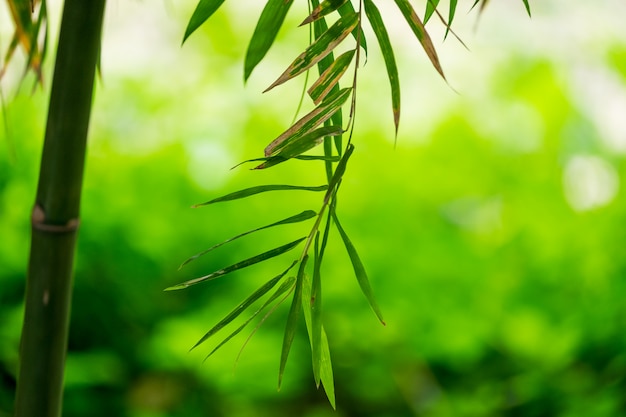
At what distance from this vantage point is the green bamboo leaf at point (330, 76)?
1.12 feet

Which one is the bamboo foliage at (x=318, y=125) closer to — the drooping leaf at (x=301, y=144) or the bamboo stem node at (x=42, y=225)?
the drooping leaf at (x=301, y=144)

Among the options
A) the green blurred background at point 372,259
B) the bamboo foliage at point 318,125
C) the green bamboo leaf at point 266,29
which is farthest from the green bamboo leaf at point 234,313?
the green blurred background at point 372,259

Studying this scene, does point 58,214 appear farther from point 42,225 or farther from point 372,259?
point 372,259

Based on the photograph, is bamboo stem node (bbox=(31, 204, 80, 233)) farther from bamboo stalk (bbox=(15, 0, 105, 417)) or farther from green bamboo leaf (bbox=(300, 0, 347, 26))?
green bamboo leaf (bbox=(300, 0, 347, 26))

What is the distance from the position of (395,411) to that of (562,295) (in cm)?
34

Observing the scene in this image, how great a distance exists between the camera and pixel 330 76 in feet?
1.14

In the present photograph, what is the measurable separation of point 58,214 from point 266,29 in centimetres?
16

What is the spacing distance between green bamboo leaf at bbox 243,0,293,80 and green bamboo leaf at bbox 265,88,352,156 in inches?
2.2

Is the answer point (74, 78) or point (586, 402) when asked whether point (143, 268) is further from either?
point (74, 78)

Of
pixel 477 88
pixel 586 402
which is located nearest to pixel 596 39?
pixel 477 88

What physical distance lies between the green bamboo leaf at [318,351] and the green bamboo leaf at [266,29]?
4.5 inches

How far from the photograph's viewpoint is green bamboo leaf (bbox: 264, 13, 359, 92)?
33 centimetres

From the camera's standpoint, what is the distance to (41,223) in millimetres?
438

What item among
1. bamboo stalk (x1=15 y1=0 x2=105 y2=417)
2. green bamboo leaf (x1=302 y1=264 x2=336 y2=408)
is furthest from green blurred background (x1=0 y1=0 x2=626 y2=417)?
green bamboo leaf (x1=302 y1=264 x2=336 y2=408)
